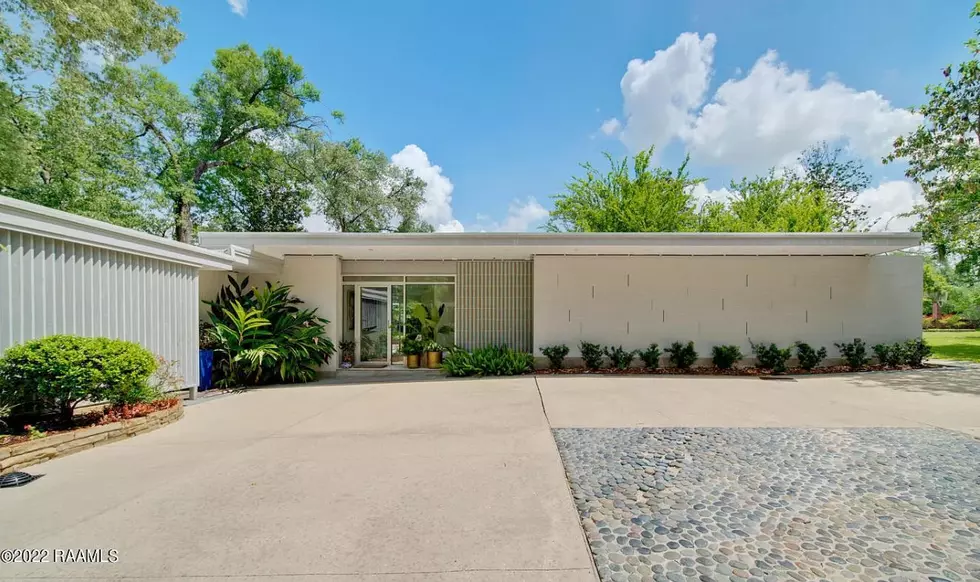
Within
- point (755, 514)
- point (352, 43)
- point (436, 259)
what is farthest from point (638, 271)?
point (352, 43)

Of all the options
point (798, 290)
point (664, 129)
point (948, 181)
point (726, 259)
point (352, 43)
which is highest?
point (352, 43)

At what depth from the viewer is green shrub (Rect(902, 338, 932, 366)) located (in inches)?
323

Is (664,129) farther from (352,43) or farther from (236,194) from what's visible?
(236,194)

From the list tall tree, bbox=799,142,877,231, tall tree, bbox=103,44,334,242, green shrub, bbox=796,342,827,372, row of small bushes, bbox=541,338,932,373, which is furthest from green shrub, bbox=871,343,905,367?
tall tree, bbox=103,44,334,242

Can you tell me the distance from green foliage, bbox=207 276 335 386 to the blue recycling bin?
203mm

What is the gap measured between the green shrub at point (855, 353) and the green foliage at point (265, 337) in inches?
447

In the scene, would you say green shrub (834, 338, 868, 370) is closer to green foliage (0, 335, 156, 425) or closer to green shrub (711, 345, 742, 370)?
green shrub (711, 345, 742, 370)

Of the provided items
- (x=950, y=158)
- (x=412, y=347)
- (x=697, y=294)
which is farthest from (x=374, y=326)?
(x=950, y=158)

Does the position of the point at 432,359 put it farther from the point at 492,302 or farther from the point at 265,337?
the point at 265,337

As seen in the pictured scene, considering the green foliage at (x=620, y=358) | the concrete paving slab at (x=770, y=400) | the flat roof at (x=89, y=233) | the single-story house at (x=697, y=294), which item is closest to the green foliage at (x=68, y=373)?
the flat roof at (x=89, y=233)

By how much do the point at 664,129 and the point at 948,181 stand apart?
27.7 ft

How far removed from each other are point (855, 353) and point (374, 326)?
35.9 ft

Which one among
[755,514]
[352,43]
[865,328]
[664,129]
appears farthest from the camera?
[664,129]

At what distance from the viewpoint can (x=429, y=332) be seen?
30.9 ft
